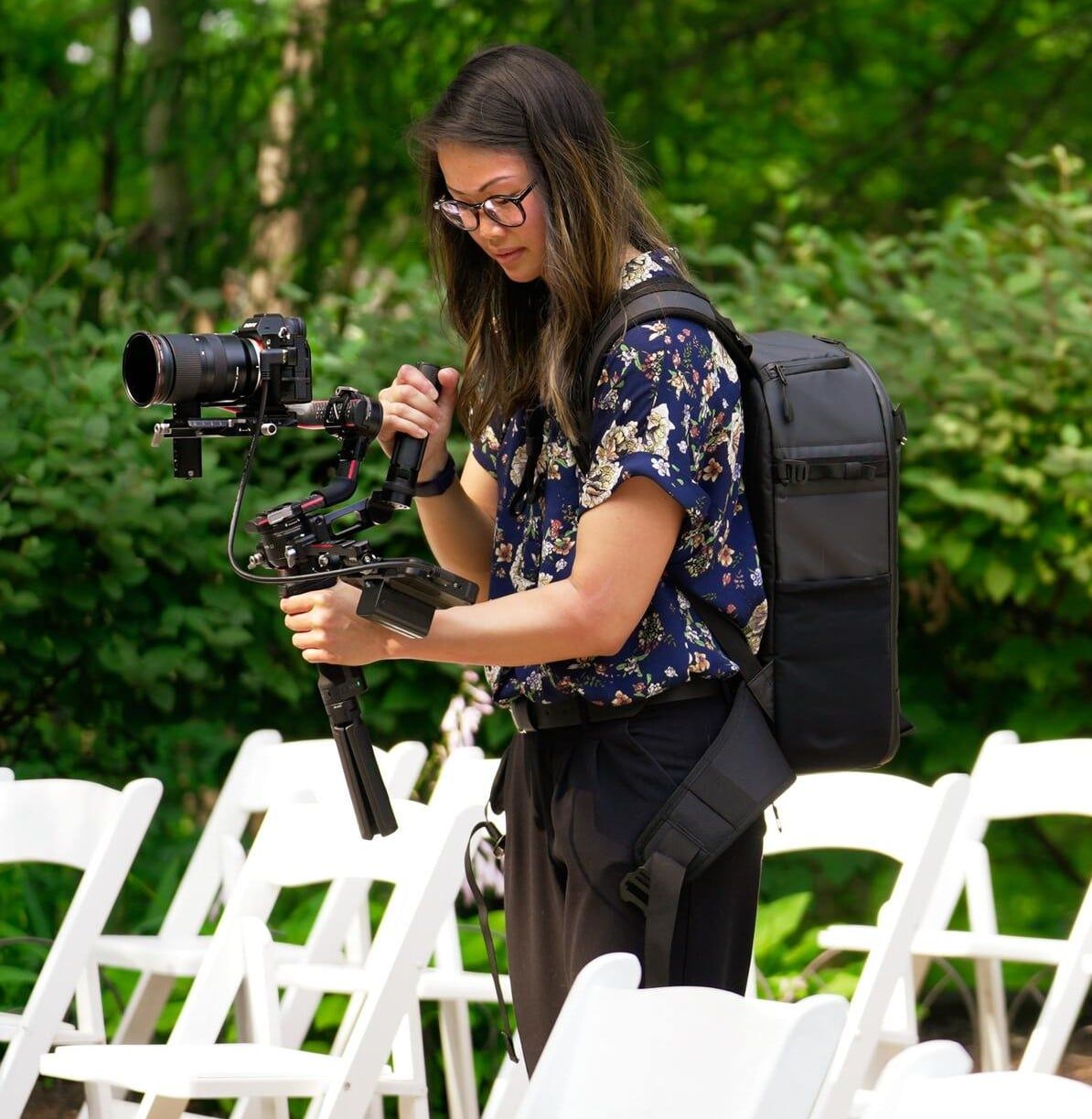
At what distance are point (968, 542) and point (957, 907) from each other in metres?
1.19

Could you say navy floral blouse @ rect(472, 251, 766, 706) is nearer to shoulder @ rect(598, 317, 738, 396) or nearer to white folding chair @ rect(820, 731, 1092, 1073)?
shoulder @ rect(598, 317, 738, 396)

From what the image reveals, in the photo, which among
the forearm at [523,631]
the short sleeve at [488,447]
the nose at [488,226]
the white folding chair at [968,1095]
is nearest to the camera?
the white folding chair at [968,1095]

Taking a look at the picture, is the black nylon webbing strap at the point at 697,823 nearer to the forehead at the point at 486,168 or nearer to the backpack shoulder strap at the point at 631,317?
the backpack shoulder strap at the point at 631,317

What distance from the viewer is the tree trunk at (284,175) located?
265 inches

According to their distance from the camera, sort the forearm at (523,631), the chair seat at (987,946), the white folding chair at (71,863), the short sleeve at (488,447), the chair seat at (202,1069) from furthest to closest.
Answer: the chair seat at (987,946) < the white folding chair at (71,863) < the chair seat at (202,1069) < the short sleeve at (488,447) < the forearm at (523,631)

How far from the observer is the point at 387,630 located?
206 centimetres

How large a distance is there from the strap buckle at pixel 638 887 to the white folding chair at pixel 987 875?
1363mm

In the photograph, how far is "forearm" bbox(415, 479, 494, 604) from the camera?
2.35 m

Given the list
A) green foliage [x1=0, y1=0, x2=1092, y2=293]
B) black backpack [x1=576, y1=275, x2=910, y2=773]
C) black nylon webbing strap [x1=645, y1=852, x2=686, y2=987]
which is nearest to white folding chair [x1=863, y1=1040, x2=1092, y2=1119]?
black nylon webbing strap [x1=645, y1=852, x2=686, y2=987]

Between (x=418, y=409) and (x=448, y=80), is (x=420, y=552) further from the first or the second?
(x=418, y=409)

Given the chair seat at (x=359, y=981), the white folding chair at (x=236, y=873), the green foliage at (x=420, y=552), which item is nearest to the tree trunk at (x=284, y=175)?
the green foliage at (x=420, y=552)

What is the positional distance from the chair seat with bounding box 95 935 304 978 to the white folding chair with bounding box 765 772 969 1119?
1.08 m

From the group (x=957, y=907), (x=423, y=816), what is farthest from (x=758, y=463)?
(x=957, y=907)

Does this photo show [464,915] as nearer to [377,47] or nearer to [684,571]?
[684,571]
